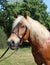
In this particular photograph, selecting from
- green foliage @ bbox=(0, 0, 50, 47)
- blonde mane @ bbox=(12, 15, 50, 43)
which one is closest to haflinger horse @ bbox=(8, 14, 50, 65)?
blonde mane @ bbox=(12, 15, 50, 43)

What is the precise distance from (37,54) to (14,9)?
2704cm

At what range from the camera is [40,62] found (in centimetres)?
552

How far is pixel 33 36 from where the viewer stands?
5.48m

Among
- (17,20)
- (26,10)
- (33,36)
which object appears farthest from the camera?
(26,10)

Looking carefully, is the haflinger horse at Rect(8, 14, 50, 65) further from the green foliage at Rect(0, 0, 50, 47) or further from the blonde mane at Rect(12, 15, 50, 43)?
the green foliage at Rect(0, 0, 50, 47)

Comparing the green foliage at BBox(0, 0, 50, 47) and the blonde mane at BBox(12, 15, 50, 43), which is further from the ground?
the blonde mane at BBox(12, 15, 50, 43)

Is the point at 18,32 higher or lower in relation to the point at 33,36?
higher

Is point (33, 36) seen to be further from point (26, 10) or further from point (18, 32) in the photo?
point (26, 10)

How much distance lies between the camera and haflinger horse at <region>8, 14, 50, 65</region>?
5.38 m

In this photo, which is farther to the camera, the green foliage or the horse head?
the green foliage

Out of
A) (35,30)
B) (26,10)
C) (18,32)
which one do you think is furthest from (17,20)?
(26,10)

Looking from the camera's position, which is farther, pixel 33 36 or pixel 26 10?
pixel 26 10

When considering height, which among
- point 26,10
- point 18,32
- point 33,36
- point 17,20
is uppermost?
point 17,20

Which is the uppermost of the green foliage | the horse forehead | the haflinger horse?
the horse forehead
